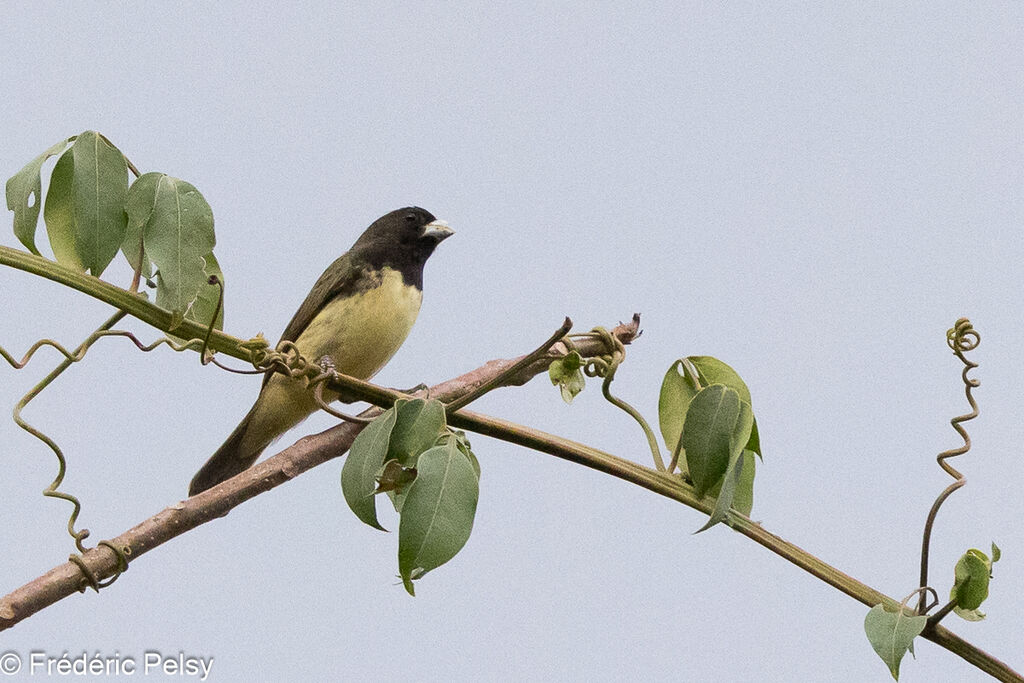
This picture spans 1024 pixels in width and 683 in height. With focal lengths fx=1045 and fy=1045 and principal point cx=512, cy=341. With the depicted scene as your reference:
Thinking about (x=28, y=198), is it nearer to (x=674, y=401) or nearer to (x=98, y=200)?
(x=98, y=200)

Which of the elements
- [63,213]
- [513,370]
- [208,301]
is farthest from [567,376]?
[63,213]

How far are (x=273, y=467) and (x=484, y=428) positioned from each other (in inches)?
20.9

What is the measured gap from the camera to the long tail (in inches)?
113

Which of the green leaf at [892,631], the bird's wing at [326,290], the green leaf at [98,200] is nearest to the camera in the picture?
the green leaf at [892,631]

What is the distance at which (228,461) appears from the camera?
2918 millimetres

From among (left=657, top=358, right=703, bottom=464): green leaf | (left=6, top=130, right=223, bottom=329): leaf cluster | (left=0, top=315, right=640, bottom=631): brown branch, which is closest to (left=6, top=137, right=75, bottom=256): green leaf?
(left=6, top=130, right=223, bottom=329): leaf cluster

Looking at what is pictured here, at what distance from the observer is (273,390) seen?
2.88 metres

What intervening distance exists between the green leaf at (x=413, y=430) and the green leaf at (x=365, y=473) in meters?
0.04

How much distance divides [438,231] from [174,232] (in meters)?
1.10

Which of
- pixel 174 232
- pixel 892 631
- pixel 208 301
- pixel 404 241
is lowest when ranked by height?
pixel 892 631

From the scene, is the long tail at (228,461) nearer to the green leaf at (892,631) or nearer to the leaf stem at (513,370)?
the leaf stem at (513,370)

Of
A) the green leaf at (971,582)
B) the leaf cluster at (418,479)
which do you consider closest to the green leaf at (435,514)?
the leaf cluster at (418,479)

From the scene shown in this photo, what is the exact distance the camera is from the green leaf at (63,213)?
2.17 metres

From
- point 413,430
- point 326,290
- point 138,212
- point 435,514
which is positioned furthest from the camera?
point 326,290
